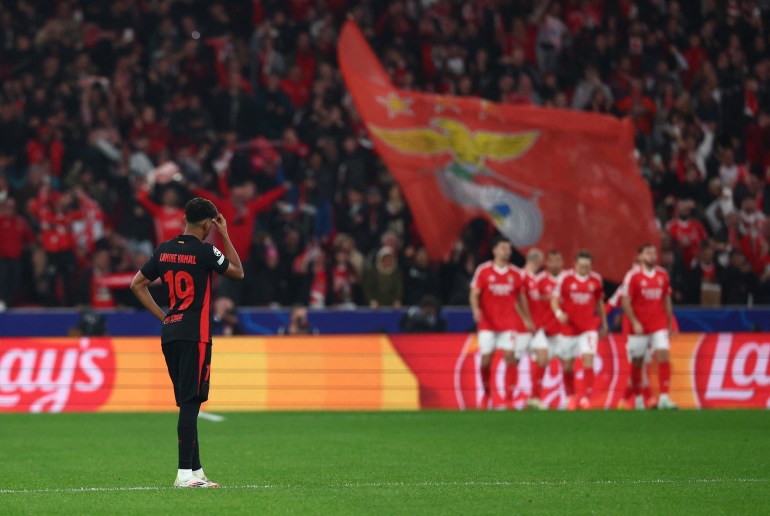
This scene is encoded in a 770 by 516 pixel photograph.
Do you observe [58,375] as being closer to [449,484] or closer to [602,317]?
[602,317]

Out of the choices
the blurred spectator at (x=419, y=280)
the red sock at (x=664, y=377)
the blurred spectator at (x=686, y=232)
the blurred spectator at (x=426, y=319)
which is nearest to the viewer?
the red sock at (x=664, y=377)

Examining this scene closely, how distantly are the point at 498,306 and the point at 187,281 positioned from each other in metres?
9.31

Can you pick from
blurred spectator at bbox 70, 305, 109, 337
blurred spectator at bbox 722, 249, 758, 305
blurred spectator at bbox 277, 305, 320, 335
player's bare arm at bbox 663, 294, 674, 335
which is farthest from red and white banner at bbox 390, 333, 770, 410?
blurred spectator at bbox 70, 305, 109, 337

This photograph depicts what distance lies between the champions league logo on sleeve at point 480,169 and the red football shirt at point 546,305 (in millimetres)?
1702

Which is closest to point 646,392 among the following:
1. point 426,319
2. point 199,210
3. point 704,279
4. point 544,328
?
point 544,328

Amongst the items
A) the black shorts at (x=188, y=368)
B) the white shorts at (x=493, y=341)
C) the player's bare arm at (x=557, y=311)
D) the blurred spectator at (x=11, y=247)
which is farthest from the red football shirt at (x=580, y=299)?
the black shorts at (x=188, y=368)

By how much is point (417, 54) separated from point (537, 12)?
2.58 meters

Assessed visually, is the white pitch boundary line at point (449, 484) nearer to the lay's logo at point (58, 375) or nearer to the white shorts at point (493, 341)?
the white shorts at point (493, 341)

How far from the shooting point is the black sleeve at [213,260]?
9156 millimetres

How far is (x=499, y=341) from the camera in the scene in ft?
59.4

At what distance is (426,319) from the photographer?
19.9m

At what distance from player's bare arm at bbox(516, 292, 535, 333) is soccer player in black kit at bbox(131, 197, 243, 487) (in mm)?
9165

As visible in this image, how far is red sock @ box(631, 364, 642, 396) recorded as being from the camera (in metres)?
18.2

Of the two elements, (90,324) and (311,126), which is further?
(311,126)
